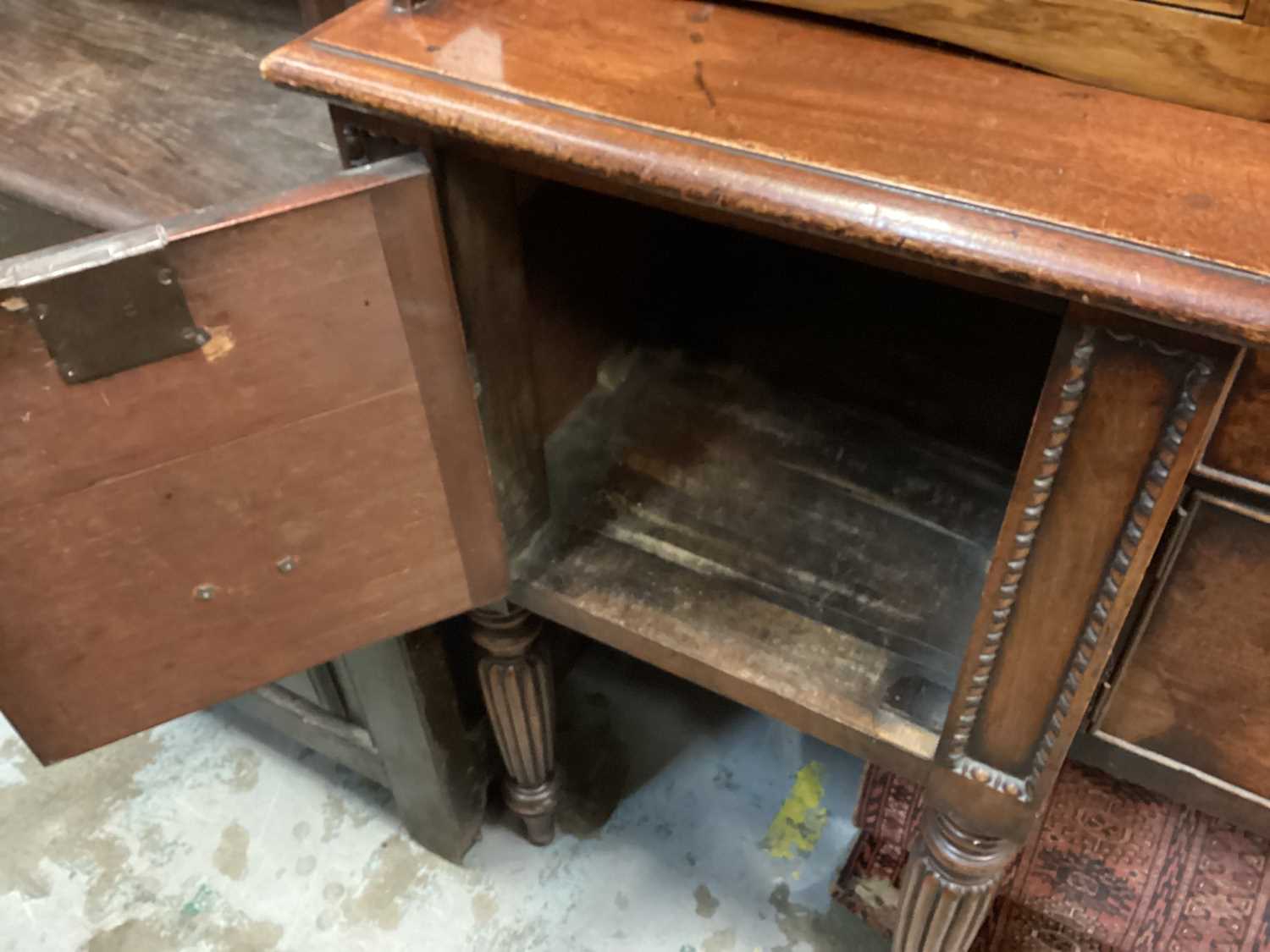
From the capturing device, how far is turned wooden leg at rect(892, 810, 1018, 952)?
0.75 metres

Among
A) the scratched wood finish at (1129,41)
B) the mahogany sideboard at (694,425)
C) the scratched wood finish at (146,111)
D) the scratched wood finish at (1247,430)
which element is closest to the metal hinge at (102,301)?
the mahogany sideboard at (694,425)

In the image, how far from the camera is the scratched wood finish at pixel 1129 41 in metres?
0.49

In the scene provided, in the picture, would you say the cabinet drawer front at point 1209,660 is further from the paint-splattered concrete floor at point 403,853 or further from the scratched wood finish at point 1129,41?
the paint-splattered concrete floor at point 403,853

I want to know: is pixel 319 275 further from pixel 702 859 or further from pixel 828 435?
pixel 702 859

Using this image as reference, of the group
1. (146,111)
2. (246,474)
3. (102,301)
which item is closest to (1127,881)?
(246,474)

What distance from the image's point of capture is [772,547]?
826mm

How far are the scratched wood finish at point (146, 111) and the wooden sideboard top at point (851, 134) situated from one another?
0.28 m

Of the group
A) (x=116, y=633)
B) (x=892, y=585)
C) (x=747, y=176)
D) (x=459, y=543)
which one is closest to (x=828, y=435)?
(x=892, y=585)

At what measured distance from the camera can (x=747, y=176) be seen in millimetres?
477

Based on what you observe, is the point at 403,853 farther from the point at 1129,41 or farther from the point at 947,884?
the point at 1129,41

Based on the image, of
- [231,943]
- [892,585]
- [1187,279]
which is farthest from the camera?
[231,943]

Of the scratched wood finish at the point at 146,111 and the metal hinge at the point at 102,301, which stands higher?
the metal hinge at the point at 102,301

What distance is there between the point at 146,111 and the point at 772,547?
0.65 metres

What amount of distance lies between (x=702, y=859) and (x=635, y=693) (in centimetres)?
24
